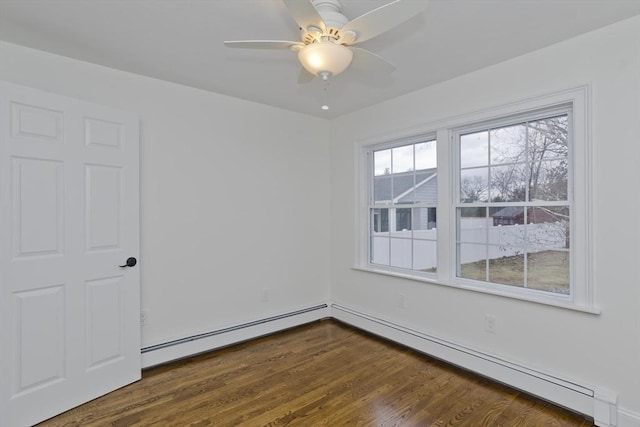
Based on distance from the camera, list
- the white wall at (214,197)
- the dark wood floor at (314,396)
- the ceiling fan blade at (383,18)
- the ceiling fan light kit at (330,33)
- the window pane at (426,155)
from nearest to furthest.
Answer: the ceiling fan blade at (383,18), the ceiling fan light kit at (330,33), the dark wood floor at (314,396), the white wall at (214,197), the window pane at (426,155)

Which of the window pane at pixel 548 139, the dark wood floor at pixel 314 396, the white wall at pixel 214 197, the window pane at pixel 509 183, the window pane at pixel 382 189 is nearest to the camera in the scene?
the dark wood floor at pixel 314 396

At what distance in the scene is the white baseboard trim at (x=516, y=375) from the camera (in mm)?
2043

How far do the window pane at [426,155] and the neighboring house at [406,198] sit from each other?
5cm

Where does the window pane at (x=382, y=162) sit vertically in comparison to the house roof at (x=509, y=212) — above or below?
above

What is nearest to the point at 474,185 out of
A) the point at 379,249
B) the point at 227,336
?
the point at 379,249

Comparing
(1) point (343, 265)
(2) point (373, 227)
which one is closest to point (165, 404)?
(1) point (343, 265)

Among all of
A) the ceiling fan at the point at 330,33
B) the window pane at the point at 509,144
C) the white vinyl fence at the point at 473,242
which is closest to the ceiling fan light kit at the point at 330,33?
the ceiling fan at the point at 330,33

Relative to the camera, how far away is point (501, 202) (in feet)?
8.73

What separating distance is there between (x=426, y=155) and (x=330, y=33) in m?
1.89

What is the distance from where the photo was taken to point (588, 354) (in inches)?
84.6

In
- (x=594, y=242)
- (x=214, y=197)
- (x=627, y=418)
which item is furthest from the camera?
(x=214, y=197)

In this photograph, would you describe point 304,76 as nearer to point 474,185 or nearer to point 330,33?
point 330,33

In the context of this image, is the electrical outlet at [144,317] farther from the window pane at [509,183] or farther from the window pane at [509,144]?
the window pane at [509,144]

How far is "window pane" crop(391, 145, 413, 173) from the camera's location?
11.2 ft
